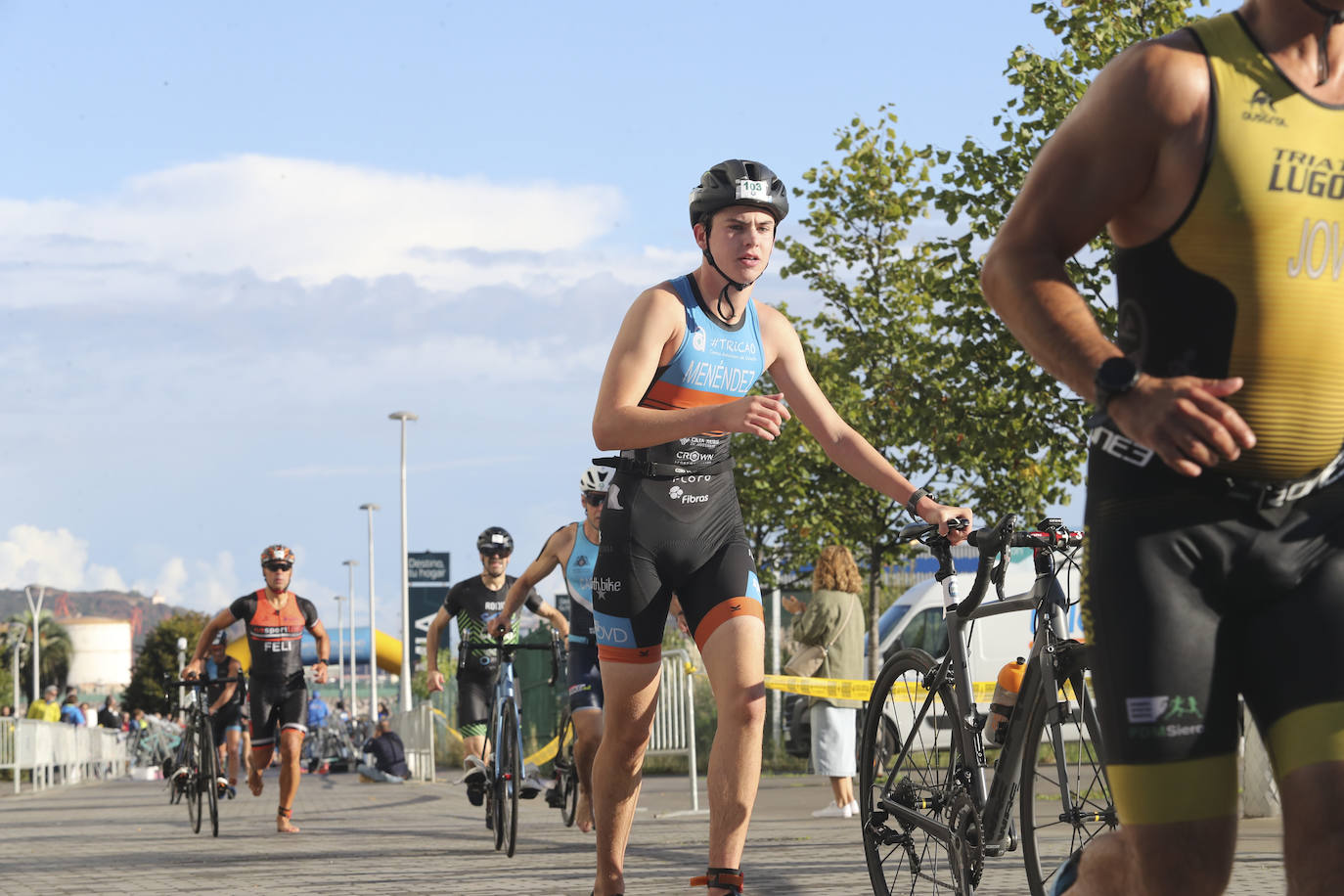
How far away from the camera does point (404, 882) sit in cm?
898

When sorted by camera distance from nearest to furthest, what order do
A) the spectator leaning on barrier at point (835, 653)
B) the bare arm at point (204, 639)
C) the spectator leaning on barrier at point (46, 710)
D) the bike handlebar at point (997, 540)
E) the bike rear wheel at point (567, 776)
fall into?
the bike handlebar at point (997, 540)
the spectator leaning on barrier at point (835, 653)
the bike rear wheel at point (567, 776)
the bare arm at point (204, 639)
the spectator leaning on barrier at point (46, 710)

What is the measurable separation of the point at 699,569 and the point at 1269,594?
3.01 m

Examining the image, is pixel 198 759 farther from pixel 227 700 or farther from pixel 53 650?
pixel 53 650

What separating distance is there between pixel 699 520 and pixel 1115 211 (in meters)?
2.96

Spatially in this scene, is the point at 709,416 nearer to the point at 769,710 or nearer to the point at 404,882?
the point at 404,882

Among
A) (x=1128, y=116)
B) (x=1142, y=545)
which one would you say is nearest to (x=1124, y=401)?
(x=1142, y=545)

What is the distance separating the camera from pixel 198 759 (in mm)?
14703

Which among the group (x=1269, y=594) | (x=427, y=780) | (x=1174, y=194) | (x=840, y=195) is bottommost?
(x=427, y=780)

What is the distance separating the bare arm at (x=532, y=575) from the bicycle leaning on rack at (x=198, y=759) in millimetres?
3104

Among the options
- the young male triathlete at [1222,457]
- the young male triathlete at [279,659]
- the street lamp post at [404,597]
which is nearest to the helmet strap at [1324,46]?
the young male triathlete at [1222,457]

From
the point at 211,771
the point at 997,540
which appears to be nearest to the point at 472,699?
the point at 211,771

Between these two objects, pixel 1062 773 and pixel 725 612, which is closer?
pixel 1062 773

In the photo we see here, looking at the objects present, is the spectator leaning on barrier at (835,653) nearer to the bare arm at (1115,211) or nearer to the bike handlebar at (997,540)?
the bike handlebar at (997,540)

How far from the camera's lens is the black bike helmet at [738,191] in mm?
5762
